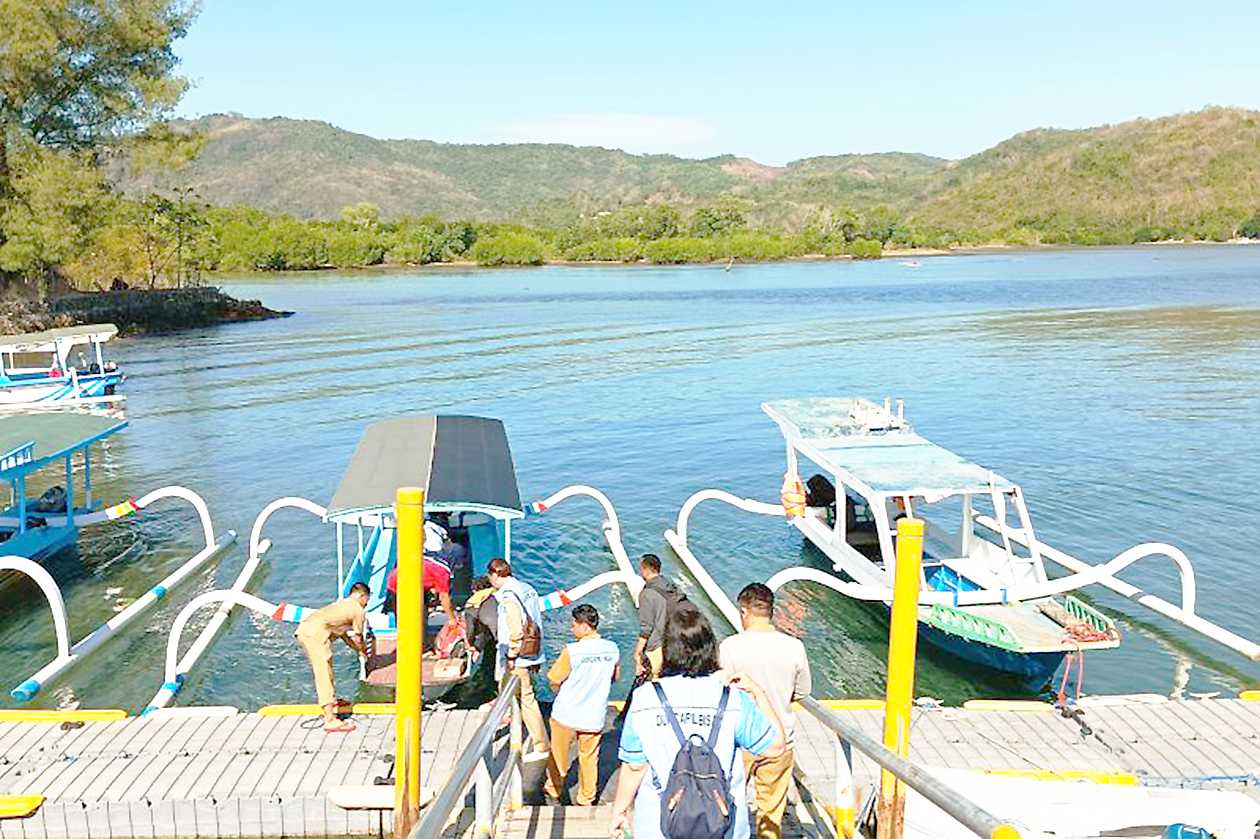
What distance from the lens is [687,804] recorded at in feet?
15.5

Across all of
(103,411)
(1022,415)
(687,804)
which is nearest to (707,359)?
(1022,415)

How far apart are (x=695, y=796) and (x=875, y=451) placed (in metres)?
12.3

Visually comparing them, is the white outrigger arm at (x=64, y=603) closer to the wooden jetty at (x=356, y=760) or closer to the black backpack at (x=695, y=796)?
the wooden jetty at (x=356, y=760)

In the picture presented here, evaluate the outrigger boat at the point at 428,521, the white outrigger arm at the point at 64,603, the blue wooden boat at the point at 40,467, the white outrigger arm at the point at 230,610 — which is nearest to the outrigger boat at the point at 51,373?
the blue wooden boat at the point at 40,467

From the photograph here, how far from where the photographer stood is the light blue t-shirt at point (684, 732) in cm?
495

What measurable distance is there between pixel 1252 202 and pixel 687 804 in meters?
224

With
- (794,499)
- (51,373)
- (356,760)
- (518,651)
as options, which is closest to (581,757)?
(518,651)

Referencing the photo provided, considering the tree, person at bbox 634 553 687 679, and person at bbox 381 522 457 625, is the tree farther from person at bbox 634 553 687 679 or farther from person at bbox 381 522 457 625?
person at bbox 634 553 687 679

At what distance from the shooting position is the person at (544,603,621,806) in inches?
295

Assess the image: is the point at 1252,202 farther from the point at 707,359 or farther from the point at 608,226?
the point at 707,359

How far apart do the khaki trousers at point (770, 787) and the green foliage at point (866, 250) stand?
16110 cm

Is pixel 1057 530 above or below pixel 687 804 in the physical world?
below

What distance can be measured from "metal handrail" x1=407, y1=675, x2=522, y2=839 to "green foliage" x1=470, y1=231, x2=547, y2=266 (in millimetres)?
147457

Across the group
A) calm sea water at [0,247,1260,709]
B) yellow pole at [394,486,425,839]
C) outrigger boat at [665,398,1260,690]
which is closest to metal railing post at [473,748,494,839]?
yellow pole at [394,486,425,839]
